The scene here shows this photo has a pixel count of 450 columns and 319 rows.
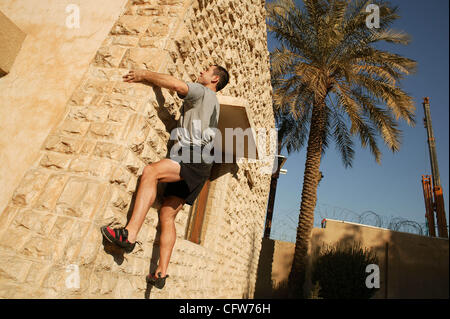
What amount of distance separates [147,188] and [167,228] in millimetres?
589

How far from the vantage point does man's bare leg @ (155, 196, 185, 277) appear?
251cm

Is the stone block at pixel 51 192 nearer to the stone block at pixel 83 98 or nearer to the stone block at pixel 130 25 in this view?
the stone block at pixel 83 98

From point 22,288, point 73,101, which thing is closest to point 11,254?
point 22,288

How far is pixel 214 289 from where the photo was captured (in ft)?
15.3

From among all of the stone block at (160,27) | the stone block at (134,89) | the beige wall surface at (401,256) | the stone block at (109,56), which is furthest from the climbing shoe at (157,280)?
the beige wall surface at (401,256)

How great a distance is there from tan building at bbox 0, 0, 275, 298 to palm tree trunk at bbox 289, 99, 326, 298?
5980mm

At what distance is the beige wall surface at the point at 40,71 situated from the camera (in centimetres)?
238

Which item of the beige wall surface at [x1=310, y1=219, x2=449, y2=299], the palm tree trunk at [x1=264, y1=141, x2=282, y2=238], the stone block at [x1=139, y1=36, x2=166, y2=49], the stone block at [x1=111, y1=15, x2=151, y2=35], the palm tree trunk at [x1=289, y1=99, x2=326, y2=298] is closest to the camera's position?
the stone block at [x1=139, y1=36, x2=166, y2=49]

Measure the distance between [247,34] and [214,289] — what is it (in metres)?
4.32

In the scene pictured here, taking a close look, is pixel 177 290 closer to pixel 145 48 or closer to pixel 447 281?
pixel 145 48

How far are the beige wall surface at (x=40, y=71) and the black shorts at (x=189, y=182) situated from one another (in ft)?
3.74

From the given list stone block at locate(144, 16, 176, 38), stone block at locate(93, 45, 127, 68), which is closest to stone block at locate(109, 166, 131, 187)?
stone block at locate(93, 45, 127, 68)

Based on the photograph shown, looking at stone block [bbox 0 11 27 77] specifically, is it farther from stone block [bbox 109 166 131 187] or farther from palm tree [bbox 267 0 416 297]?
palm tree [bbox 267 0 416 297]

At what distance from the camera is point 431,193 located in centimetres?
1962
